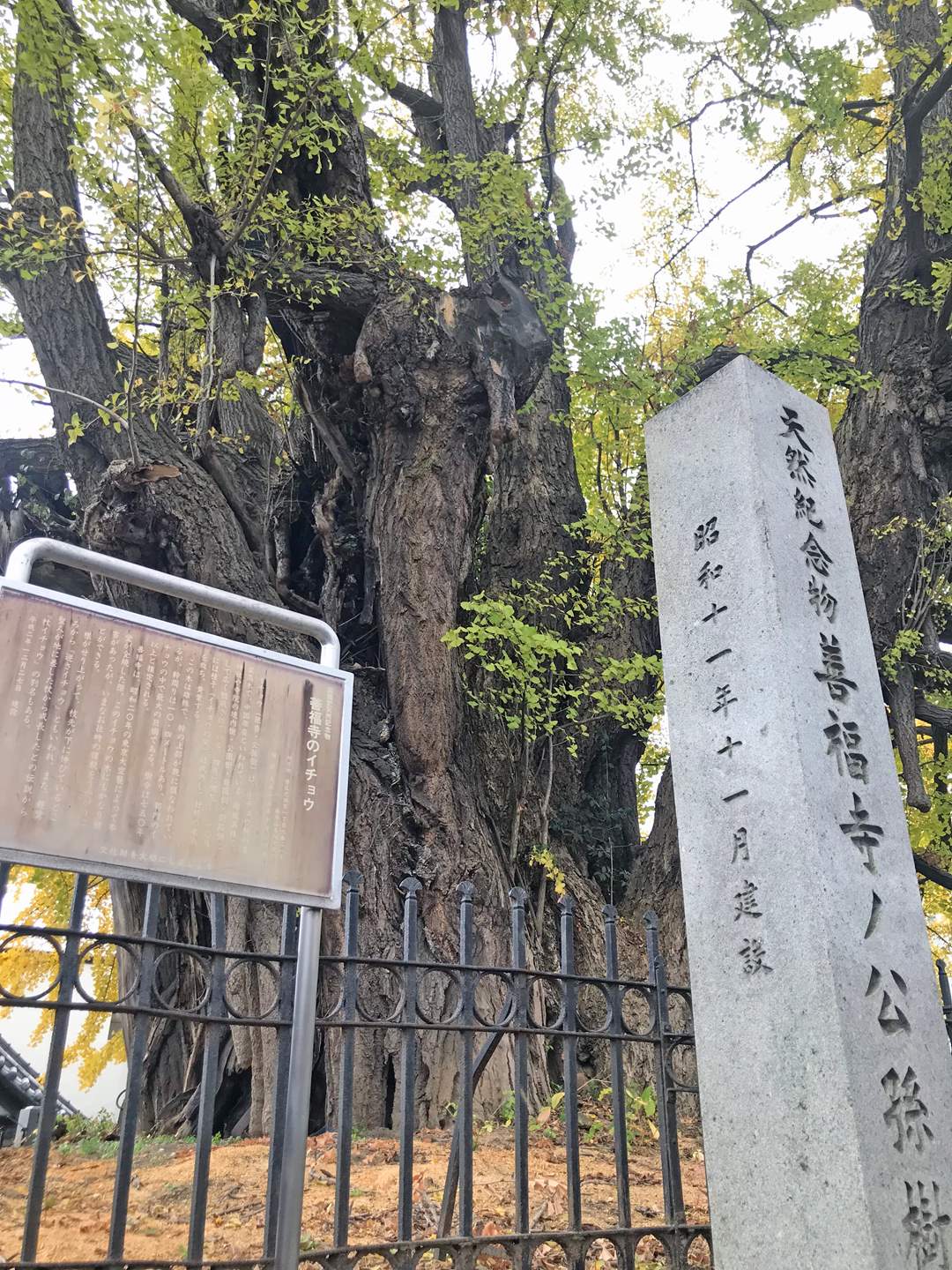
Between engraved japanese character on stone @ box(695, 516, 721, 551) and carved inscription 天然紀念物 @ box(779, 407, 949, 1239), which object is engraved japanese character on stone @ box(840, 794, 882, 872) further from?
engraved japanese character on stone @ box(695, 516, 721, 551)

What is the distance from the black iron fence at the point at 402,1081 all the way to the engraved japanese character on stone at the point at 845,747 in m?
1.00

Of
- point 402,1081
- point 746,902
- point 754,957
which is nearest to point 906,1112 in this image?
point 754,957

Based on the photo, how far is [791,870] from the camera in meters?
2.76

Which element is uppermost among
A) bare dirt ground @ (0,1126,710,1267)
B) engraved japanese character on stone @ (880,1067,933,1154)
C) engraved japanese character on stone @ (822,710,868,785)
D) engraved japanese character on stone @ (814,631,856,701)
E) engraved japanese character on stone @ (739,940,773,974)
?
engraved japanese character on stone @ (814,631,856,701)

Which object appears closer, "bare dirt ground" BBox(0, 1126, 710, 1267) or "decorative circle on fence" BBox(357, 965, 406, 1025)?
"bare dirt ground" BBox(0, 1126, 710, 1267)

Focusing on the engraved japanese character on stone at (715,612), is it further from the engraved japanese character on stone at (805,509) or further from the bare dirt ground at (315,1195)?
the bare dirt ground at (315,1195)

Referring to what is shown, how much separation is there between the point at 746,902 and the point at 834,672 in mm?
858

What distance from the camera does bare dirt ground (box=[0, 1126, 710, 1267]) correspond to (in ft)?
10.7

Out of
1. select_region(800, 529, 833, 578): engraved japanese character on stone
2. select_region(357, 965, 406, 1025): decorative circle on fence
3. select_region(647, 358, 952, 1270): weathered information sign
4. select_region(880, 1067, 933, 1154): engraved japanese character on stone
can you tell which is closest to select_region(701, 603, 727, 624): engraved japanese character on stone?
select_region(647, 358, 952, 1270): weathered information sign

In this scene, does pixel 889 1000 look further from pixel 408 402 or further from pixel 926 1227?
pixel 408 402

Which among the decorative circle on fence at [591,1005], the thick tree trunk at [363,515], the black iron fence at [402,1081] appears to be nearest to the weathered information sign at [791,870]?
the black iron fence at [402,1081]

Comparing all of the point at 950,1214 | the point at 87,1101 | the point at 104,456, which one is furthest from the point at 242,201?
the point at 87,1101

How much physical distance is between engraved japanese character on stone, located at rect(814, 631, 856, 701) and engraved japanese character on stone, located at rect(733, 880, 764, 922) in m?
0.72

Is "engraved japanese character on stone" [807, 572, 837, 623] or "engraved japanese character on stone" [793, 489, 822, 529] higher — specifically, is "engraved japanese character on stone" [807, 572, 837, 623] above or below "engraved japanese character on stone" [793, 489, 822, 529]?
below
